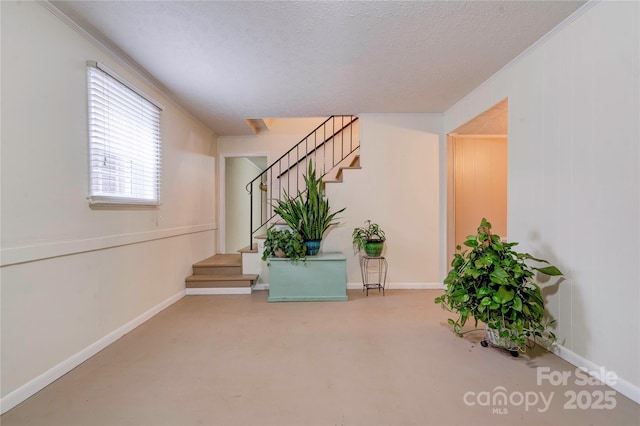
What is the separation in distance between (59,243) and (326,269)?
2.37 meters

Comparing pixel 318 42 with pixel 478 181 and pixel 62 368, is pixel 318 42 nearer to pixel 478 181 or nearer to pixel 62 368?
pixel 62 368

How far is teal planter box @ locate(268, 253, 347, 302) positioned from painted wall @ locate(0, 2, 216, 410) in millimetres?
1369

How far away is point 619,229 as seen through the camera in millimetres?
1563

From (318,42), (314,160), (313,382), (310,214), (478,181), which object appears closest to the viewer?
(313,382)

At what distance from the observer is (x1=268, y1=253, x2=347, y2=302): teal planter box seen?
3291mm

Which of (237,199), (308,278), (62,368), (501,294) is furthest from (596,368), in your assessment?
(237,199)

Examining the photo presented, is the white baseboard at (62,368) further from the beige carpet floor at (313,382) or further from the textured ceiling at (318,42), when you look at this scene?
the textured ceiling at (318,42)

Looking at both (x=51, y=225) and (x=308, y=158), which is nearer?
(x=51, y=225)

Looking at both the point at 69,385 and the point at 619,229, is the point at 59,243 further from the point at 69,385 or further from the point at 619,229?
the point at 619,229

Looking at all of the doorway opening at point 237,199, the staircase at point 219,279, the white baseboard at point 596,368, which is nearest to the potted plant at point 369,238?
the staircase at point 219,279

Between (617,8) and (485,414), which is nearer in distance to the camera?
(485,414)

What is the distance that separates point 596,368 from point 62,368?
3324 millimetres

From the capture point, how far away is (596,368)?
1.70m

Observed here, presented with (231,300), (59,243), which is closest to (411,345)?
(231,300)
